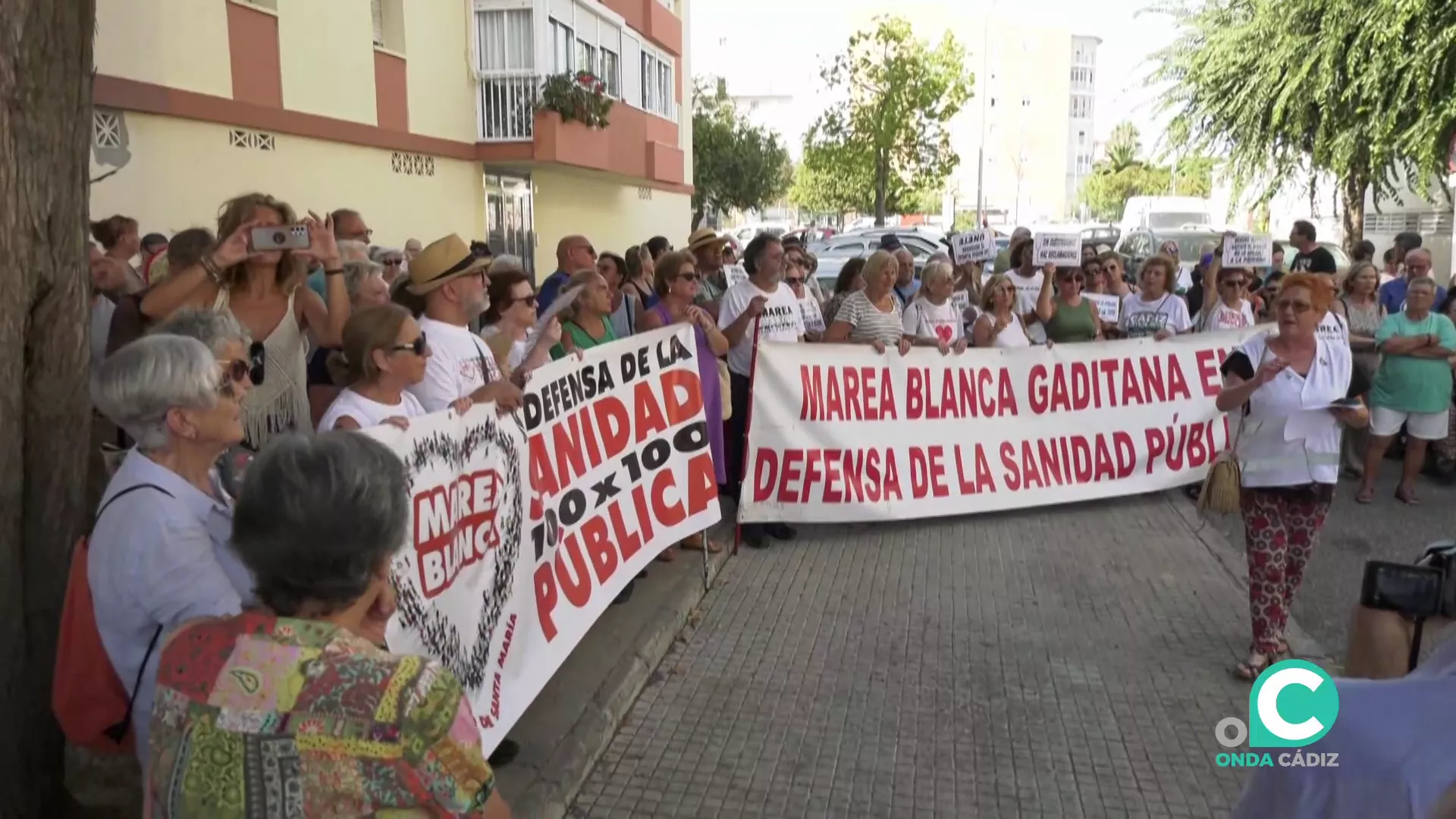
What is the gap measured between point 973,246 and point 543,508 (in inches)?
256

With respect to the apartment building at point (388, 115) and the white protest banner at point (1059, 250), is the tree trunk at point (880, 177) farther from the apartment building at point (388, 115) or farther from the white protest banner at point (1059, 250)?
the white protest banner at point (1059, 250)

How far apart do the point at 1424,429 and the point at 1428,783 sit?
7905 millimetres

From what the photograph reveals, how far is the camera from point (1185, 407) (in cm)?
792

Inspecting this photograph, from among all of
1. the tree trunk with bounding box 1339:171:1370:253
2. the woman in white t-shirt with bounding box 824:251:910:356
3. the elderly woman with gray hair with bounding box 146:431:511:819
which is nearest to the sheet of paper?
the woman in white t-shirt with bounding box 824:251:910:356

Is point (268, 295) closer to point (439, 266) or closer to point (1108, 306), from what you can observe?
point (439, 266)

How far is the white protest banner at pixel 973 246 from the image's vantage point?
31.6 ft

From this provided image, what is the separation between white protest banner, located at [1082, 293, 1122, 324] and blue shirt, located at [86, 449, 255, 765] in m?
7.71

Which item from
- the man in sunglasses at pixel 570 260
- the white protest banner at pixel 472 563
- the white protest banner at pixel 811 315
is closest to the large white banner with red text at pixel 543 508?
the white protest banner at pixel 472 563

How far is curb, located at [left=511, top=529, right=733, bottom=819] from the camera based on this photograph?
3547 mm

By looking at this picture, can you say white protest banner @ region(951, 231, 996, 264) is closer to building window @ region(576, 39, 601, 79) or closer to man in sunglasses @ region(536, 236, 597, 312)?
man in sunglasses @ region(536, 236, 597, 312)

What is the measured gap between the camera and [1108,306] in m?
8.74

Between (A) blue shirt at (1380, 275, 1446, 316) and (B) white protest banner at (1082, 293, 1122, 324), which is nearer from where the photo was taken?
(B) white protest banner at (1082, 293, 1122, 324)

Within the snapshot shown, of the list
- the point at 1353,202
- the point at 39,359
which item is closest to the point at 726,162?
the point at 1353,202

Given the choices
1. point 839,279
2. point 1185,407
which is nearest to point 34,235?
point 839,279
